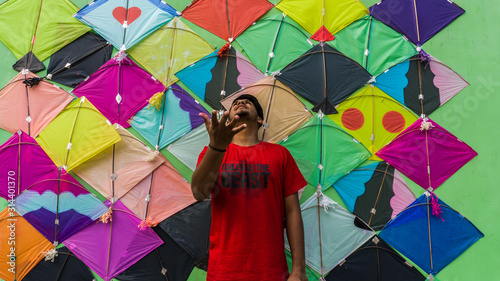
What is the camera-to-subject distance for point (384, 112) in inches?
88.1

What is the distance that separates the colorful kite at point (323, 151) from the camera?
2.17 metres

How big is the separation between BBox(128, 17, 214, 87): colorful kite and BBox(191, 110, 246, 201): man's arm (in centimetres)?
86

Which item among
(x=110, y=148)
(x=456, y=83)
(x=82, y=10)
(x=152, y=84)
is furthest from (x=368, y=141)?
(x=82, y=10)

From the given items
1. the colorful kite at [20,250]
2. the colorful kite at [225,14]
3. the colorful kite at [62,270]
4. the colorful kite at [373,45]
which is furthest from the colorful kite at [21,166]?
the colorful kite at [373,45]

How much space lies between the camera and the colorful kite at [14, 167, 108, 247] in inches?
82.5

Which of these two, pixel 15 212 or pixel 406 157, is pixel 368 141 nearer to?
pixel 406 157

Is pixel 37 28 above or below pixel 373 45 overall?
above

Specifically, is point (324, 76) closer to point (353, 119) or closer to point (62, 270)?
point (353, 119)

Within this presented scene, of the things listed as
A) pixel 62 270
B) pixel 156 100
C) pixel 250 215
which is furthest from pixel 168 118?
pixel 62 270

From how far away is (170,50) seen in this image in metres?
2.25

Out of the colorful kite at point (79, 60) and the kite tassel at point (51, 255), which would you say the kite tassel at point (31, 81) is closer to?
the colorful kite at point (79, 60)

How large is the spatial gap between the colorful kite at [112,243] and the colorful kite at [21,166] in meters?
0.46

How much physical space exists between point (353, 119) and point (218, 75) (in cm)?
96

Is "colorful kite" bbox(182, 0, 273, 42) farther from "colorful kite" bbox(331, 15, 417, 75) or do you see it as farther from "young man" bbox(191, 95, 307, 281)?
"young man" bbox(191, 95, 307, 281)
